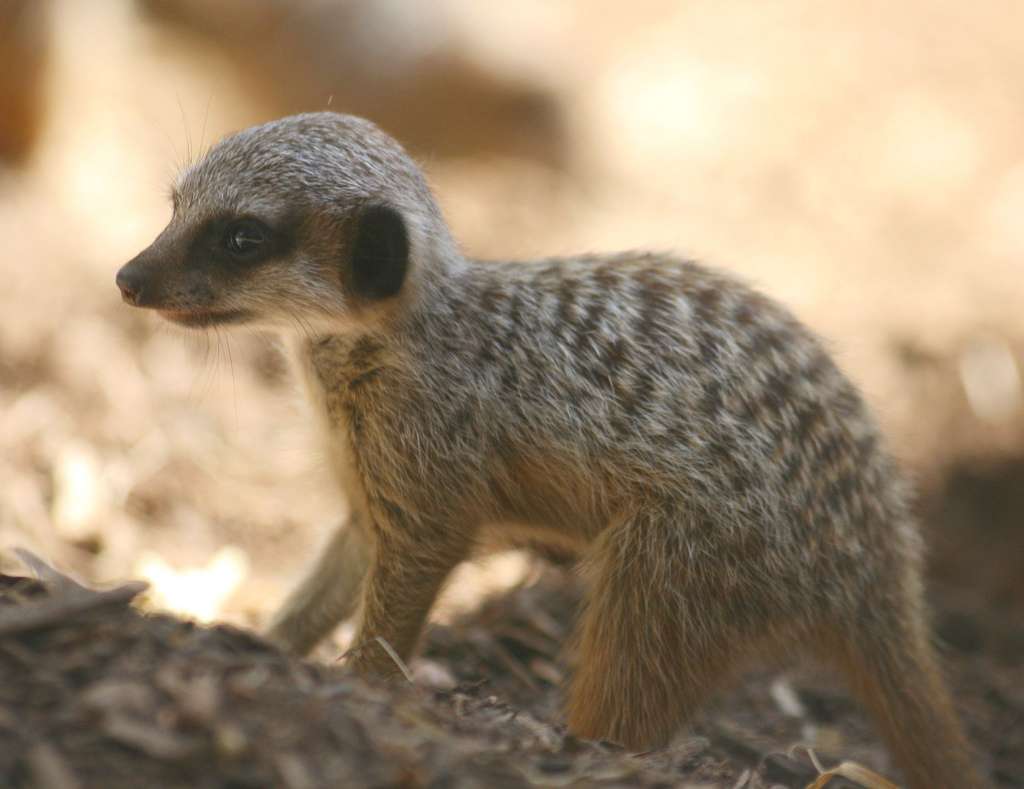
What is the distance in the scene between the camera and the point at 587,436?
118 inches

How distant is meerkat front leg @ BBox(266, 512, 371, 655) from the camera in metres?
3.32

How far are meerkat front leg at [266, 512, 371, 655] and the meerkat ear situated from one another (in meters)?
0.75

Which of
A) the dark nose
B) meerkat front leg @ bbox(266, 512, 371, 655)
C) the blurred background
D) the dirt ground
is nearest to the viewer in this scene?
the dirt ground

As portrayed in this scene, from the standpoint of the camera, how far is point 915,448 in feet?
17.4

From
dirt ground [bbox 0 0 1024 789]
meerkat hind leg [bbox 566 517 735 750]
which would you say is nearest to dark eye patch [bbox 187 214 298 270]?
dirt ground [bbox 0 0 1024 789]

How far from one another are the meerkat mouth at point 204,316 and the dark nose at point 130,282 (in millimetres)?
85

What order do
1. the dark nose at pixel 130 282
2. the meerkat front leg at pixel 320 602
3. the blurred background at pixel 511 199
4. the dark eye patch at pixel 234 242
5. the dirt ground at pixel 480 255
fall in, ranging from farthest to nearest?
the blurred background at pixel 511 199 → the meerkat front leg at pixel 320 602 → the dark eye patch at pixel 234 242 → the dark nose at pixel 130 282 → the dirt ground at pixel 480 255

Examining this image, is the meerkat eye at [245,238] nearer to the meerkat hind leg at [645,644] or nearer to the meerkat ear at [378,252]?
the meerkat ear at [378,252]

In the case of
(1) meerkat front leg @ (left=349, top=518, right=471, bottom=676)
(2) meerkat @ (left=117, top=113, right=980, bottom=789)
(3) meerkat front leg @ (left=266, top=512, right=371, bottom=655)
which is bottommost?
(3) meerkat front leg @ (left=266, top=512, right=371, bottom=655)

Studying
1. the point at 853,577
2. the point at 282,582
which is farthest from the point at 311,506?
the point at 853,577

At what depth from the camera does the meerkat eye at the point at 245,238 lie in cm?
282

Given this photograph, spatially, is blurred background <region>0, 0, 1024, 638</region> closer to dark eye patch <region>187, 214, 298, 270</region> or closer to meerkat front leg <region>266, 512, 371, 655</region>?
meerkat front leg <region>266, 512, 371, 655</region>

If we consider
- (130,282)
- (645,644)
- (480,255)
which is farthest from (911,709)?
(480,255)

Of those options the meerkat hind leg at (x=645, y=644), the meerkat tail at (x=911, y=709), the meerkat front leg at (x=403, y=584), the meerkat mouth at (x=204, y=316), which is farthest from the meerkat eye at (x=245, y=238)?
the meerkat tail at (x=911, y=709)
